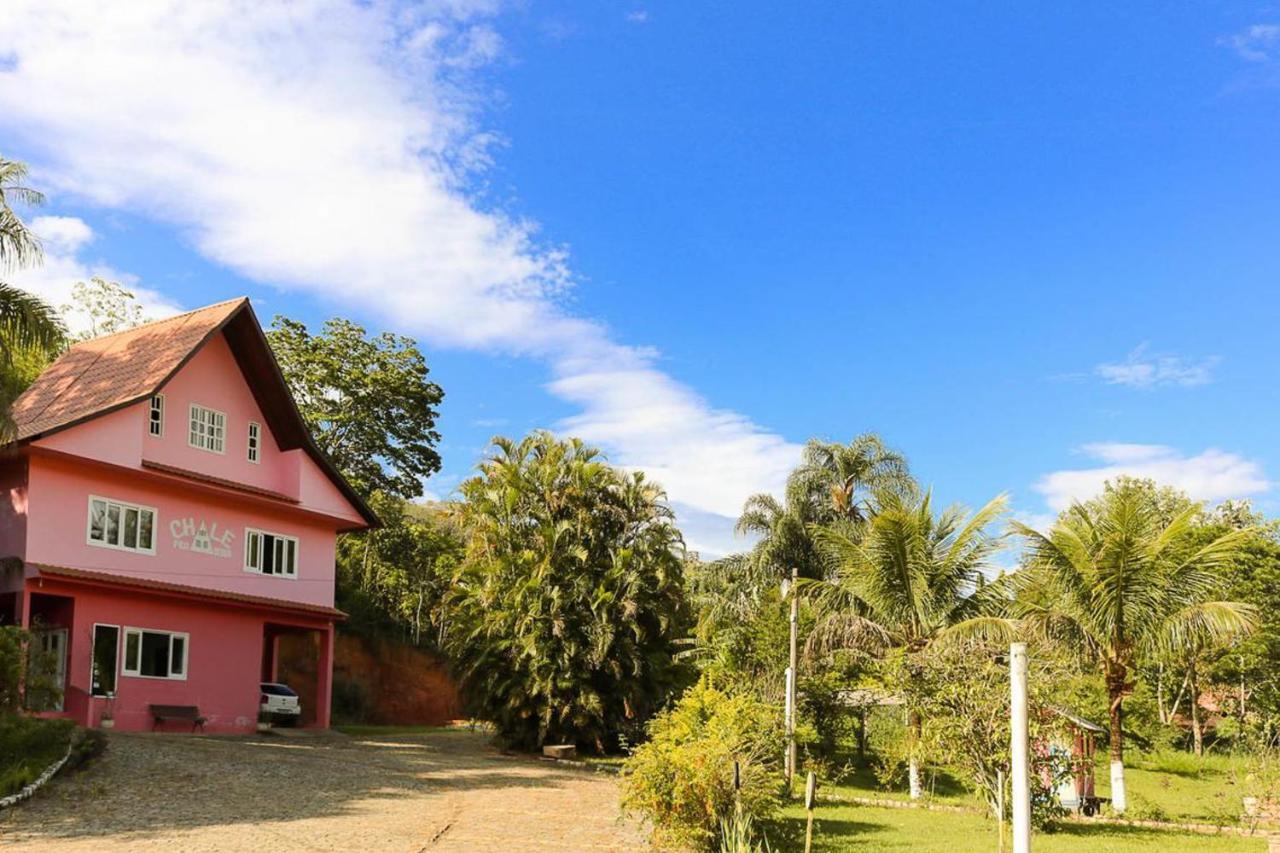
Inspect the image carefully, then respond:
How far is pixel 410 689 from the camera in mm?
42562

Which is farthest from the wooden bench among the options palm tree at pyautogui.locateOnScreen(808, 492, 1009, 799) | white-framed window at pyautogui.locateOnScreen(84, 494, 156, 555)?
palm tree at pyautogui.locateOnScreen(808, 492, 1009, 799)

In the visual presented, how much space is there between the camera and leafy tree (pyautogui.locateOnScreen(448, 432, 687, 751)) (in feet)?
87.0

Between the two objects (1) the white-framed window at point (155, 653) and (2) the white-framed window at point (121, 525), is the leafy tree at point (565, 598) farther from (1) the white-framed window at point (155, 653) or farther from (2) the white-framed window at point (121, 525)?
(2) the white-framed window at point (121, 525)

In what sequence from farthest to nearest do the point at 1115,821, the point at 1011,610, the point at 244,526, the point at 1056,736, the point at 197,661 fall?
the point at 244,526 < the point at 197,661 < the point at 1011,610 < the point at 1115,821 < the point at 1056,736

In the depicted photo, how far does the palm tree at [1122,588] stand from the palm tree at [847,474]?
1444 centimetres

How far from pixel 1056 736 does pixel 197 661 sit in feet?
61.4

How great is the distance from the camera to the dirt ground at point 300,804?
1346cm

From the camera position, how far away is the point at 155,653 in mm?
24969

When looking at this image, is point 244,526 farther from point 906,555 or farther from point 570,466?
point 906,555

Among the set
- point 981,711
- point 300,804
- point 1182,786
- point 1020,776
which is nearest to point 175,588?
point 300,804

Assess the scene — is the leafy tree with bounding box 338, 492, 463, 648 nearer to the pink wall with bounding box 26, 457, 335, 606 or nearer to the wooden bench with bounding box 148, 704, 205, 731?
the pink wall with bounding box 26, 457, 335, 606

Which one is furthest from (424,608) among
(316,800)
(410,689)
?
(316,800)

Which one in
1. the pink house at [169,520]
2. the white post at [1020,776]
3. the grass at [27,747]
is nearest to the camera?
the white post at [1020,776]

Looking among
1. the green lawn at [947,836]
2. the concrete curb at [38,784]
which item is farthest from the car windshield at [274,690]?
the green lawn at [947,836]
